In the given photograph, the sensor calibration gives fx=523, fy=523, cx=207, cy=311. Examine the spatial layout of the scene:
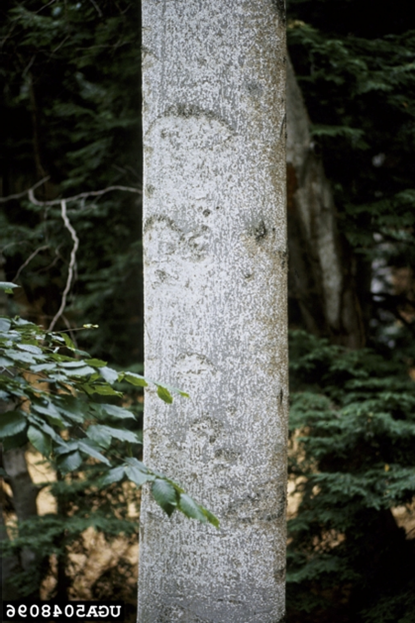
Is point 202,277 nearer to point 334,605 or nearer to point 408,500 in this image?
point 408,500

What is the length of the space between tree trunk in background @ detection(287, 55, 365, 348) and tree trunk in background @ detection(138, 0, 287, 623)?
8.92ft

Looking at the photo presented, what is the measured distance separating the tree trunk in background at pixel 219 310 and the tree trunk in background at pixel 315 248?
8.92 feet

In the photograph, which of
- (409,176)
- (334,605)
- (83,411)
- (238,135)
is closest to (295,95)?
(409,176)

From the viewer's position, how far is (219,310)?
1401 mm

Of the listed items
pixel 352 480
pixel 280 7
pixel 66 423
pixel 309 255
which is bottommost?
pixel 352 480

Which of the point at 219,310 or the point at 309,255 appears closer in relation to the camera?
the point at 219,310

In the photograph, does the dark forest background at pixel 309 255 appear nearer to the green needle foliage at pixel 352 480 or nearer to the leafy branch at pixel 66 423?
the green needle foliage at pixel 352 480

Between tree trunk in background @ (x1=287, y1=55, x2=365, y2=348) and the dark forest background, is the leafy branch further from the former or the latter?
tree trunk in background @ (x1=287, y1=55, x2=365, y2=348)

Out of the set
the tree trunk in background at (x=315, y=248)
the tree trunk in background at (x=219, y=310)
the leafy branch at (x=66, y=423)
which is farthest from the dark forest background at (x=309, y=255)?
the leafy branch at (x=66, y=423)

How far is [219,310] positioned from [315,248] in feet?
9.80

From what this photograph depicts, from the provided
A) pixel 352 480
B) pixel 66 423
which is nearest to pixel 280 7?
pixel 66 423

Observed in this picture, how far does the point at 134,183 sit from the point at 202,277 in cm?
379

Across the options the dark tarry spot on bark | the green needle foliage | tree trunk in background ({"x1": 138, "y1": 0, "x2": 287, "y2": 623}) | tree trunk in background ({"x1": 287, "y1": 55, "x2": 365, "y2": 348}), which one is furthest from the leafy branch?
tree trunk in background ({"x1": 287, "y1": 55, "x2": 365, "y2": 348})

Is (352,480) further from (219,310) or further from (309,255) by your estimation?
(219,310)
